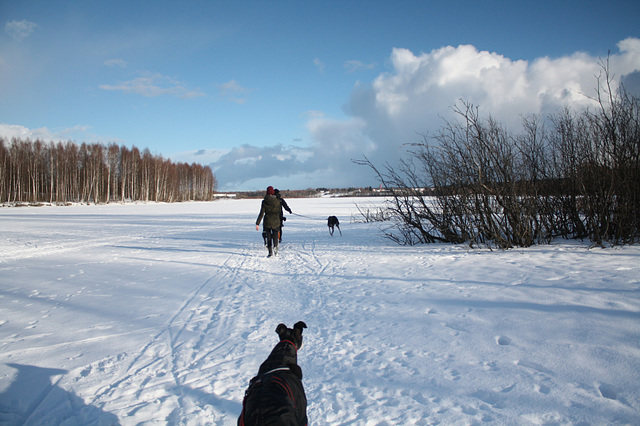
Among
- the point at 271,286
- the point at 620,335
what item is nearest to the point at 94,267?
the point at 271,286

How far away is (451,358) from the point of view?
3133 mm

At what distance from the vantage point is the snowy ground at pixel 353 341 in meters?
2.48

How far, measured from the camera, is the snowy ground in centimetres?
248

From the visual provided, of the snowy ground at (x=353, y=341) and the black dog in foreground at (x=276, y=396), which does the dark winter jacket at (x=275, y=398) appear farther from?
the snowy ground at (x=353, y=341)

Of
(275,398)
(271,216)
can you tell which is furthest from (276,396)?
(271,216)

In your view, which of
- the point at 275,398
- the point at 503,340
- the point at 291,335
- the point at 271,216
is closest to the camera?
the point at 275,398

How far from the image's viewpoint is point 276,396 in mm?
1653

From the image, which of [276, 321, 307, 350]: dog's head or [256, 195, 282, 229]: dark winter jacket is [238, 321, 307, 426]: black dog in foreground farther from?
[256, 195, 282, 229]: dark winter jacket

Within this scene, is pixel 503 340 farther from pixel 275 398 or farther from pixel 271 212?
pixel 271 212

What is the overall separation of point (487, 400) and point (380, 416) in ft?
2.91

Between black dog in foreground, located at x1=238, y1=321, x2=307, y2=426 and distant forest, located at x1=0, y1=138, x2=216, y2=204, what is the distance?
197 feet

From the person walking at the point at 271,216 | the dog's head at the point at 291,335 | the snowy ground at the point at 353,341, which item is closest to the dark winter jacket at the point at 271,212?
the person walking at the point at 271,216

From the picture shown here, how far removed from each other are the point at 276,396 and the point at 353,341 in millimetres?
2185

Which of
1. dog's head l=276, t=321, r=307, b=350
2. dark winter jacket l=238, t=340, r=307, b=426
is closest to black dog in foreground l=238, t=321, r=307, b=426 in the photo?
dark winter jacket l=238, t=340, r=307, b=426
